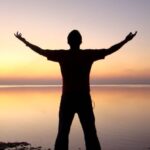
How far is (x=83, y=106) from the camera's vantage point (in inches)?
291

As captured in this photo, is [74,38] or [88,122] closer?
[88,122]

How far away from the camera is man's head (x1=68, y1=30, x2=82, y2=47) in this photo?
297 inches

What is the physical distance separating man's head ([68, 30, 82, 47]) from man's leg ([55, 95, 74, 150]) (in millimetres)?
1070

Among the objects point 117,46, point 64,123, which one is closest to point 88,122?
point 64,123

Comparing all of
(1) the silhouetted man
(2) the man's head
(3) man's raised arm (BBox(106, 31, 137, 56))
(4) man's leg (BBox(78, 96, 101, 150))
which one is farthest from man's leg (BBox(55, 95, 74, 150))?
(3) man's raised arm (BBox(106, 31, 137, 56))

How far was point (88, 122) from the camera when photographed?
743 centimetres

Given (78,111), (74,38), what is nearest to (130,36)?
(74,38)

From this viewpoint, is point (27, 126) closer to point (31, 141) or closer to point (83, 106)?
point (31, 141)

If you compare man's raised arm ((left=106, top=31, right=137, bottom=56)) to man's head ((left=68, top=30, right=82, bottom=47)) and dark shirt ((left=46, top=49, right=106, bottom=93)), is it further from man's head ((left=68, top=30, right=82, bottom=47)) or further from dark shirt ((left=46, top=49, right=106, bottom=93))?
man's head ((left=68, top=30, right=82, bottom=47))

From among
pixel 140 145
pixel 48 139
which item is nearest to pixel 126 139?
pixel 140 145

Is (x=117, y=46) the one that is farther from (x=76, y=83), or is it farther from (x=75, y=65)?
(x=76, y=83)

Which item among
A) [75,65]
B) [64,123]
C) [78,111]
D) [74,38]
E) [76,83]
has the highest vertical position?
[74,38]

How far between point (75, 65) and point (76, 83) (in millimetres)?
340

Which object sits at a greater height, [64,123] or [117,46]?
[117,46]
